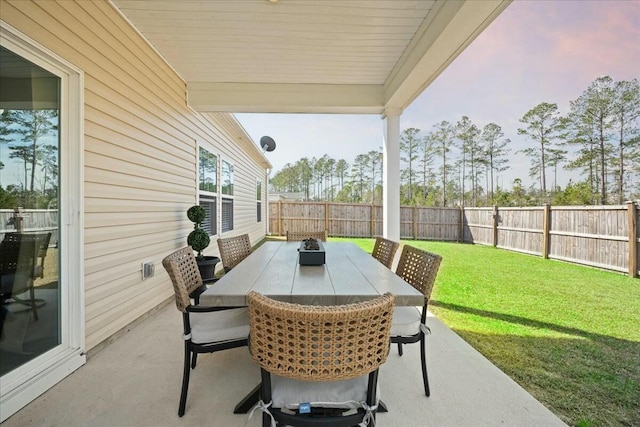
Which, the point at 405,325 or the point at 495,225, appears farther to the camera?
the point at 495,225

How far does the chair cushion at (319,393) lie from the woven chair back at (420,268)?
0.76m

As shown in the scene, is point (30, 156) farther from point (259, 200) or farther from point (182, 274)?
point (259, 200)

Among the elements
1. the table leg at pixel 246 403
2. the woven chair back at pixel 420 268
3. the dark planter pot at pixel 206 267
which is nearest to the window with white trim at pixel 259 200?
the dark planter pot at pixel 206 267

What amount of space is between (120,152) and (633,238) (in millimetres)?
7390

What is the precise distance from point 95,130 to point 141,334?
1947 millimetres

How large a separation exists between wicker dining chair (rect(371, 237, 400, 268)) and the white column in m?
1.11

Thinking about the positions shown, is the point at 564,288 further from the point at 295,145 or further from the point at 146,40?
the point at 295,145

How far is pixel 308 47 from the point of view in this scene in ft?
9.83

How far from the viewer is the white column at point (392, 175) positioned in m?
3.95

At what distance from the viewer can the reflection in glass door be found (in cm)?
171

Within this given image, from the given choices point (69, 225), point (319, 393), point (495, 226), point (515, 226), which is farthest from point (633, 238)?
point (69, 225)

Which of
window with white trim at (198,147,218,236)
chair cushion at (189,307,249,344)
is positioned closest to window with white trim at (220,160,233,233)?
window with white trim at (198,147,218,236)

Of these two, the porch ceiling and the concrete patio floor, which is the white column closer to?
the porch ceiling

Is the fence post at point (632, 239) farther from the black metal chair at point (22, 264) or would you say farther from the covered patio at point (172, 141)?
the black metal chair at point (22, 264)
